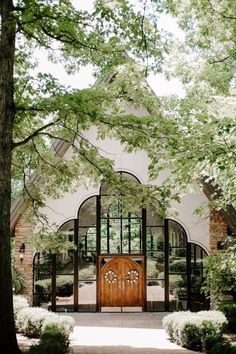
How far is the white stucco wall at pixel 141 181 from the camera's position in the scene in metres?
16.5

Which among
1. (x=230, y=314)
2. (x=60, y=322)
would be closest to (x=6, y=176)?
(x=60, y=322)

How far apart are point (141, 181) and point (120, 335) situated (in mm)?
5404

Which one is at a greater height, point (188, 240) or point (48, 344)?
point (188, 240)

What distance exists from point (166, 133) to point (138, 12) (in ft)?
6.77

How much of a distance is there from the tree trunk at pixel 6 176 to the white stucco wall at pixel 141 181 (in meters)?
7.96

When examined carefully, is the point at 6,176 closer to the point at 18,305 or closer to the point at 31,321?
the point at 31,321

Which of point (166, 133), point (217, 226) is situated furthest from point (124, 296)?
point (166, 133)

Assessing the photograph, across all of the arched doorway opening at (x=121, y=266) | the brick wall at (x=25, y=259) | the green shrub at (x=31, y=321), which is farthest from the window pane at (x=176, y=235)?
the green shrub at (x=31, y=321)

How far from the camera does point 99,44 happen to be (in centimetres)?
848

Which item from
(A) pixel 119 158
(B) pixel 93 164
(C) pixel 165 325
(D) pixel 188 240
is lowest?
(C) pixel 165 325

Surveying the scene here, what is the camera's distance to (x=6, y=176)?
846cm

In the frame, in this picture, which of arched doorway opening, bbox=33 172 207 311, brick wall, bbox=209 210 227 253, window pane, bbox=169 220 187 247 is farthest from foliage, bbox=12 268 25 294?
brick wall, bbox=209 210 227 253

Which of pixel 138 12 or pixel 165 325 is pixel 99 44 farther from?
pixel 165 325

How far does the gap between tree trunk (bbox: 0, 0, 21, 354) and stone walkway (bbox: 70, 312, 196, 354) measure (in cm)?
278
